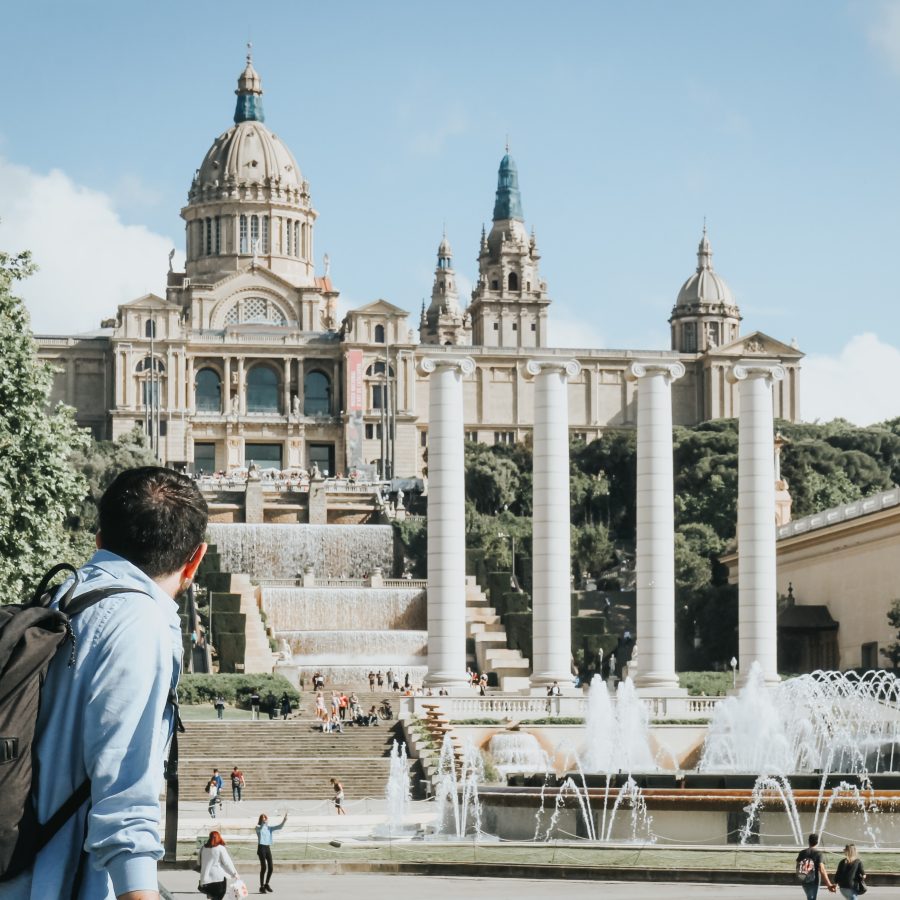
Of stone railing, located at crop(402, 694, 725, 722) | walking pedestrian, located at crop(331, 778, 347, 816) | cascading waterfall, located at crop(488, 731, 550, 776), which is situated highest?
stone railing, located at crop(402, 694, 725, 722)

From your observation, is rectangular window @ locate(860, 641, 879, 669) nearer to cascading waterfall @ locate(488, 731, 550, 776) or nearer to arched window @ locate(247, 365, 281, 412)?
cascading waterfall @ locate(488, 731, 550, 776)

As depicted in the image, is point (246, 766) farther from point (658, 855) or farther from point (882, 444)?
point (882, 444)

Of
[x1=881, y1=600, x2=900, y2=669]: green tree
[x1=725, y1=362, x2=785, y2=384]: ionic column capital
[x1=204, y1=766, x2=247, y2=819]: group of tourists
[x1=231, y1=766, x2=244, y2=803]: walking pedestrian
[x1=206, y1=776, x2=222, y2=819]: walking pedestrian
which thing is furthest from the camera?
[x1=881, y1=600, x2=900, y2=669]: green tree

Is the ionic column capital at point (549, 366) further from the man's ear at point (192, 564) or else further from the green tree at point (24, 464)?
the man's ear at point (192, 564)

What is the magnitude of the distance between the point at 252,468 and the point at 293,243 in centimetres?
4759

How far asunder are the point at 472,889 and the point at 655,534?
2960cm

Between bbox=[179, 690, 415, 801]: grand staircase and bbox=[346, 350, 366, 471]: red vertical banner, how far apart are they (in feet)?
275

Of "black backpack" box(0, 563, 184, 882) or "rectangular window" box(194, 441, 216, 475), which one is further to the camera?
"rectangular window" box(194, 441, 216, 475)

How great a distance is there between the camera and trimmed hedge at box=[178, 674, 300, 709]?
222 feet

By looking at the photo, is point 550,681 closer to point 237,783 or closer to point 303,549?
point 237,783

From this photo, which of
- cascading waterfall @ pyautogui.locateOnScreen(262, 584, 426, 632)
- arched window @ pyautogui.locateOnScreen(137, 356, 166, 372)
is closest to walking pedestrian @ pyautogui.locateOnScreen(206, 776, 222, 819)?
cascading waterfall @ pyautogui.locateOnScreen(262, 584, 426, 632)

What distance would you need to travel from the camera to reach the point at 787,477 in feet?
403

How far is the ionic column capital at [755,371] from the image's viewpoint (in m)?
55.9

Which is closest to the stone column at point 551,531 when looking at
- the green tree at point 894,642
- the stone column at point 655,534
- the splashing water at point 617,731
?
the splashing water at point 617,731
